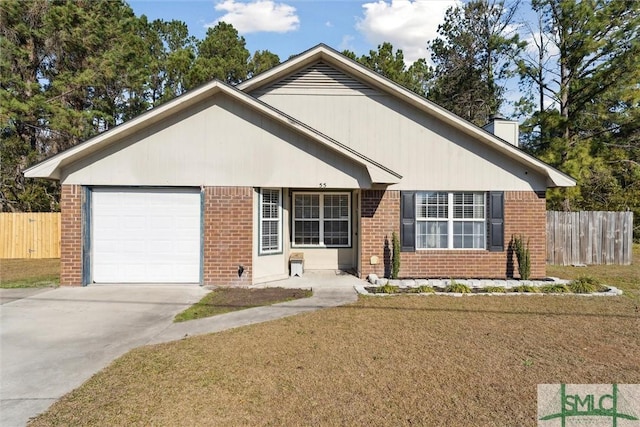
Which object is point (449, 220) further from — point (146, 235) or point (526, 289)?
point (146, 235)

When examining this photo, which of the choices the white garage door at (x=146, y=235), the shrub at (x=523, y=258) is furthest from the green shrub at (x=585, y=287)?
the white garage door at (x=146, y=235)

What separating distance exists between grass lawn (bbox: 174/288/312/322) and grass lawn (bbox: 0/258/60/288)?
189 inches

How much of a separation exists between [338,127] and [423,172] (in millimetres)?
2748

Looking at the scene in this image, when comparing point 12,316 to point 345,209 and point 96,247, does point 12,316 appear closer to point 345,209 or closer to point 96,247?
point 96,247

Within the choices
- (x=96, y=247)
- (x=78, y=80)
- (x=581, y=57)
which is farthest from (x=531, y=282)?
(x=78, y=80)

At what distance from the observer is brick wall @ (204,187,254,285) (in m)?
9.56

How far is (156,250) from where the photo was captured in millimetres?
9609

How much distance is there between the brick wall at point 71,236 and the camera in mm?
9320

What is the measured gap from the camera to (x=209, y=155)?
9570mm

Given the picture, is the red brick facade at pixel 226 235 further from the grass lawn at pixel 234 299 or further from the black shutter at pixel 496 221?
the black shutter at pixel 496 221

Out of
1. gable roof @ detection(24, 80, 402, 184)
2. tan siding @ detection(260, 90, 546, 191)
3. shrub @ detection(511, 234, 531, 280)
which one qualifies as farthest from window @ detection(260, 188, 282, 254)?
shrub @ detection(511, 234, 531, 280)

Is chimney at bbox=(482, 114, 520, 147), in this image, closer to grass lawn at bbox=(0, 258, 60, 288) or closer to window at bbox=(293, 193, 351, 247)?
window at bbox=(293, 193, 351, 247)

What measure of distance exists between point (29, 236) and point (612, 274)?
22.5m

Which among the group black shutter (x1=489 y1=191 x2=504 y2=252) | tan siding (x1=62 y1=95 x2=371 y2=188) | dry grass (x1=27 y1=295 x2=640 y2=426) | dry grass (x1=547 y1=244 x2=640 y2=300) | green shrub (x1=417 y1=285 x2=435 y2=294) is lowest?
dry grass (x1=27 y1=295 x2=640 y2=426)
